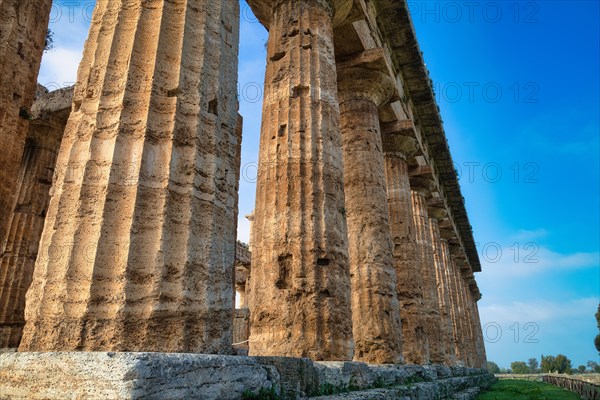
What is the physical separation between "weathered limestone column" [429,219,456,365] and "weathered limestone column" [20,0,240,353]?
14051 mm

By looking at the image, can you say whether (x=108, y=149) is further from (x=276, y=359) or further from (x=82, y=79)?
(x=276, y=359)

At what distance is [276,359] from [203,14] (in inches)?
123

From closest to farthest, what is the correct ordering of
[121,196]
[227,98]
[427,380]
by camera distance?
[121,196], [227,98], [427,380]

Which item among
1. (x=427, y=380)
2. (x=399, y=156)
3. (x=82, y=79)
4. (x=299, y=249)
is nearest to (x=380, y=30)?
(x=399, y=156)

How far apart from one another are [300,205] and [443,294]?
13872 millimetres

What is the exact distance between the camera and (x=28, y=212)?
12250mm

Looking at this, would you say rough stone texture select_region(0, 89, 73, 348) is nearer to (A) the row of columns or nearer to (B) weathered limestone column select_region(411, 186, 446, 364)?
(A) the row of columns

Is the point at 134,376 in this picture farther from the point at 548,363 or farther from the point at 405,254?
the point at 548,363

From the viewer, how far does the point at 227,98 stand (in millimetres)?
3896

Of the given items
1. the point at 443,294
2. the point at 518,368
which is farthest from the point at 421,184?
the point at 518,368

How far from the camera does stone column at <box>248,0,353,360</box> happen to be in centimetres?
640

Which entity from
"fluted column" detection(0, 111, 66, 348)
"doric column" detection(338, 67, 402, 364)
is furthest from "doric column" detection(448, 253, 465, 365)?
"fluted column" detection(0, 111, 66, 348)

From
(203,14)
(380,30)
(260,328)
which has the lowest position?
(260,328)

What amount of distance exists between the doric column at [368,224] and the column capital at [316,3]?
162 cm
